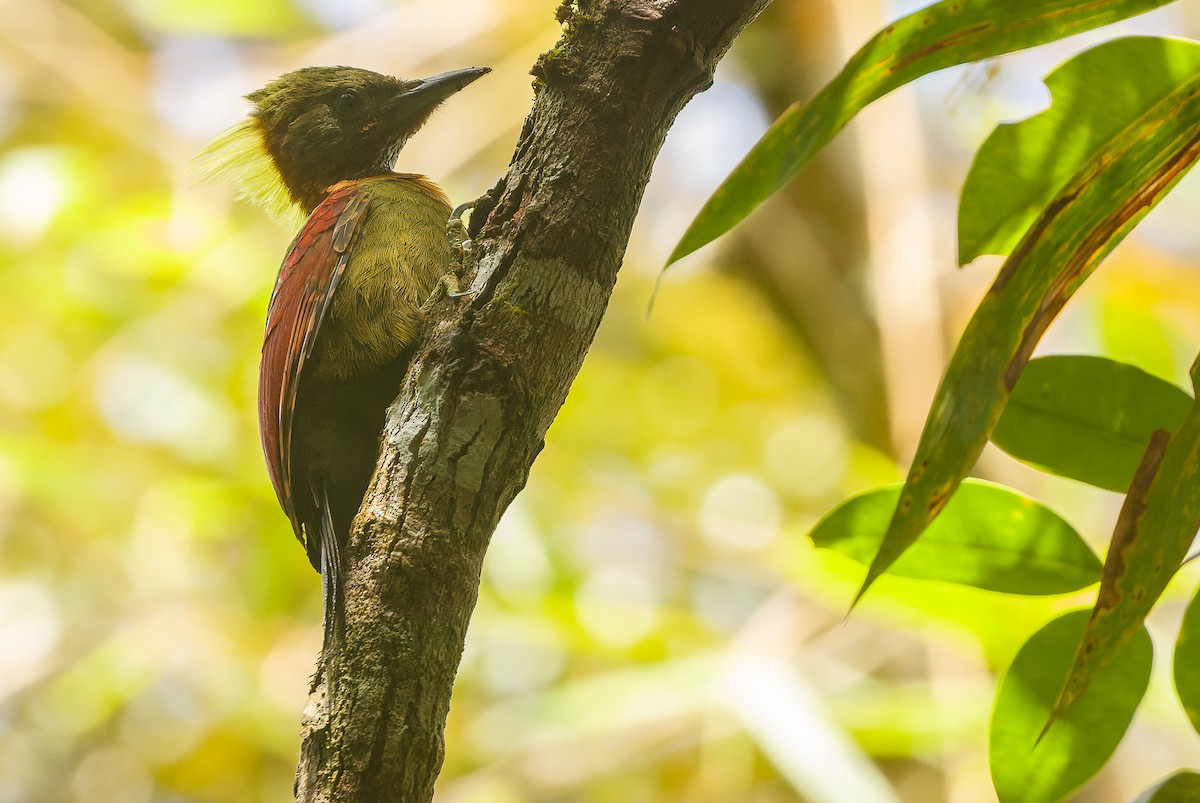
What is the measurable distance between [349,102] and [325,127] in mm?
107

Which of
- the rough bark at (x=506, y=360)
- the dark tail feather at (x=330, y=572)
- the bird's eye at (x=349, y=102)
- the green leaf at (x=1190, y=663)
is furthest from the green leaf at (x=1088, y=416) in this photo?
the bird's eye at (x=349, y=102)

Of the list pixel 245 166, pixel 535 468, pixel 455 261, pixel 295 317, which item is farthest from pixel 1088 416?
pixel 535 468

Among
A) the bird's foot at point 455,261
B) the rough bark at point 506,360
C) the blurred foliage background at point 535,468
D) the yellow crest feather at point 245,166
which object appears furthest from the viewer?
the blurred foliage background at point 535,468

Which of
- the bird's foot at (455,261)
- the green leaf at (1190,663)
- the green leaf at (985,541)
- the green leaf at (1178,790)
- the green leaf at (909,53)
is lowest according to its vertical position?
the green leaf at (1178,790)

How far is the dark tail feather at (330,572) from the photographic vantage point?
1.54 meters

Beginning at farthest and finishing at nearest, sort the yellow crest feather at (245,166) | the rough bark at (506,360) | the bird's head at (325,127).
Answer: the yellow crest feather at (245,166)
the bird's head at (325,127)
the rough bark at (506,360)

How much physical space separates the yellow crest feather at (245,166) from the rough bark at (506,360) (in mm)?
2039

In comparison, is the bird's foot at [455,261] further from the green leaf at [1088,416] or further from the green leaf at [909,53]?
the green leaf at [1088,416]

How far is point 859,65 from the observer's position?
1179 mm

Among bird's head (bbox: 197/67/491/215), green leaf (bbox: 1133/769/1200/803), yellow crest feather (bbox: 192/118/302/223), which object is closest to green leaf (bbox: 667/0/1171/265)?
green leaf (bbox: 1133/769/1200/803)

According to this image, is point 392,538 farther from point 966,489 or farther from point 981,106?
point 981,106

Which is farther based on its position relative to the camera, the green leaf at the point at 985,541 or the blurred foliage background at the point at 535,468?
the blurred foliage background at the point at 535,468

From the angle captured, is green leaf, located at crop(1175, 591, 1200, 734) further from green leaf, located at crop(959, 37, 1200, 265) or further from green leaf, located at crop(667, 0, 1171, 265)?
green leaf, located at crop(667, 0, 1171, 265)

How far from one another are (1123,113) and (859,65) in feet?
1.39
